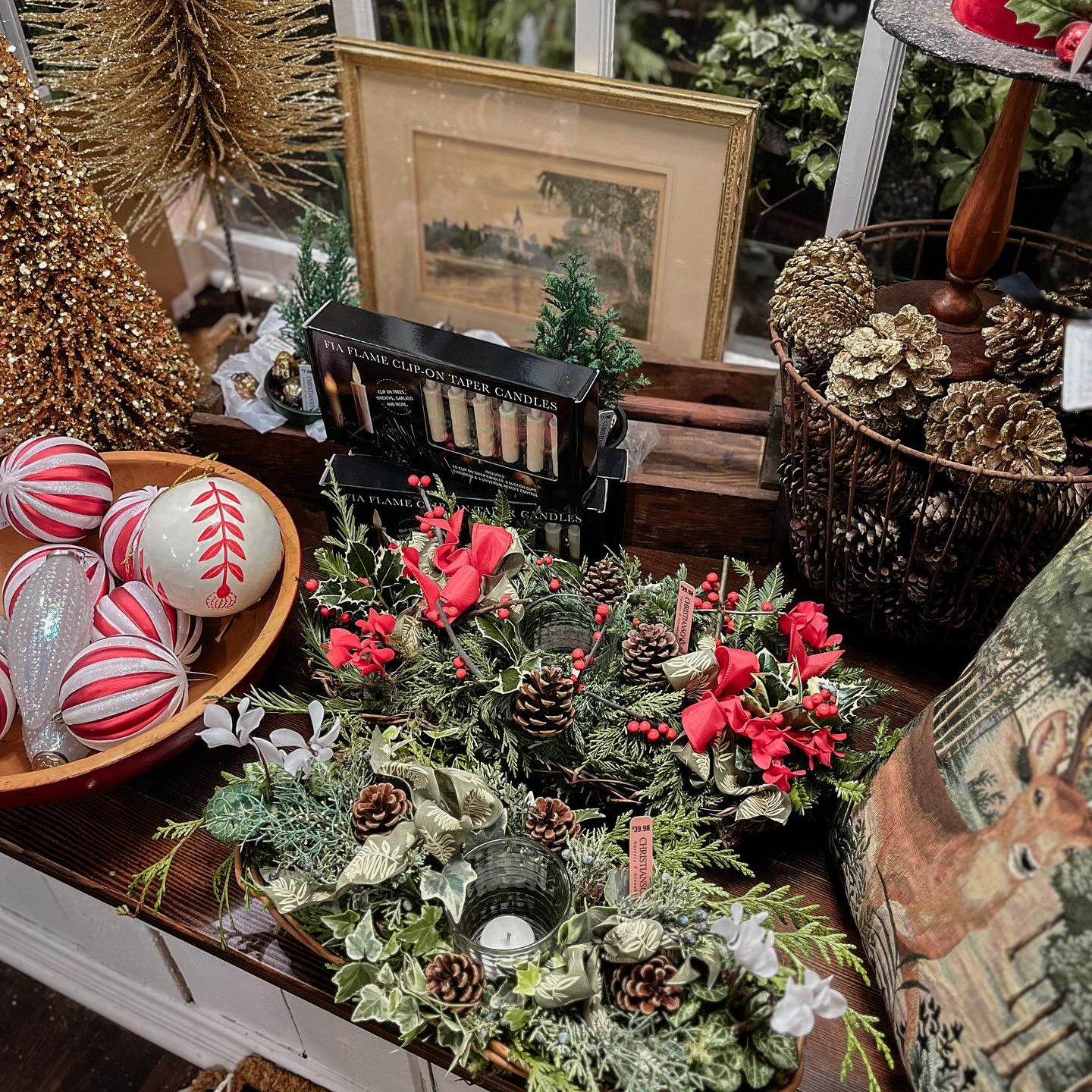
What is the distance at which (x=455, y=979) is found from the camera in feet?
2.53

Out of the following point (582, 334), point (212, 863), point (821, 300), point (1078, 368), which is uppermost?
point (1078, 368)

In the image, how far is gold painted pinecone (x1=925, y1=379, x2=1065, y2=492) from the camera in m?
0.88

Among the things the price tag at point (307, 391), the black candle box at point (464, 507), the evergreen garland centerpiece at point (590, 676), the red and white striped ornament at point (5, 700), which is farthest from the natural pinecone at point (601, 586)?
the red and white striped ornament at point (5, 700)

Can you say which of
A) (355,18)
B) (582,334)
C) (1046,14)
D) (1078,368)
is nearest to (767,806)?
(1078,368)

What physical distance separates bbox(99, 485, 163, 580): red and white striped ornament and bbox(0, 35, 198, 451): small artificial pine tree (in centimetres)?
18

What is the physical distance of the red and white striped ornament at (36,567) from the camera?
1027mm

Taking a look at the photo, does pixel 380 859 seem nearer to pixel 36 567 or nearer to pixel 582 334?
pixel 36 567

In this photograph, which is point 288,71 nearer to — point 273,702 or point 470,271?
point 470,271

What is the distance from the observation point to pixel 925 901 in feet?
2.49

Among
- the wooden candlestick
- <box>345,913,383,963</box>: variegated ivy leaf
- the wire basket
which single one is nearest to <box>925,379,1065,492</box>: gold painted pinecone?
the wire basket

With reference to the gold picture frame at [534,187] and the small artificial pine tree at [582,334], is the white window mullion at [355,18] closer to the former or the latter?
the gold picture frame at [534,187]

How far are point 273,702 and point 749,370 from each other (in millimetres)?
735

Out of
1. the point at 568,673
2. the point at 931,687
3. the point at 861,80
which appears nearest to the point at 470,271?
the point at 861,80

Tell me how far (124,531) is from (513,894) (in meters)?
0.55
